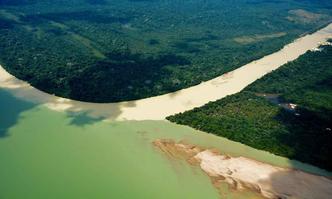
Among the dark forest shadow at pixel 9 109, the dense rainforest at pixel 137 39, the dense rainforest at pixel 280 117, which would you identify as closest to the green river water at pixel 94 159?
the dark forest shadow at pixel 9 109

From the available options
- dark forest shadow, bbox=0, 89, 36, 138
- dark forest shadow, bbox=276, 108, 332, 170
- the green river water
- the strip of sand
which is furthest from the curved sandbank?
dark forest shadow, bbox=276, 108, 332, 170

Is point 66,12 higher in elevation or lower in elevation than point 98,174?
higher

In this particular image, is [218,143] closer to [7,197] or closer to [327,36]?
[7,197]

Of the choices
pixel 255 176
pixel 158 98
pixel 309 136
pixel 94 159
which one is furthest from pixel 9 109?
pixel 309 136

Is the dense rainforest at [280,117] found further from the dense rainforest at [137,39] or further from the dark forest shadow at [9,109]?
the dark forest shadow at [9,109]

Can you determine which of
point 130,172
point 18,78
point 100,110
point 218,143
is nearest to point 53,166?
point 130,172

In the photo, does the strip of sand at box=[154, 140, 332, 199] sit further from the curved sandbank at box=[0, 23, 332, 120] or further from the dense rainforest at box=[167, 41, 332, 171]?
the curved sandbank at box=[0, 23, 332, 120]
